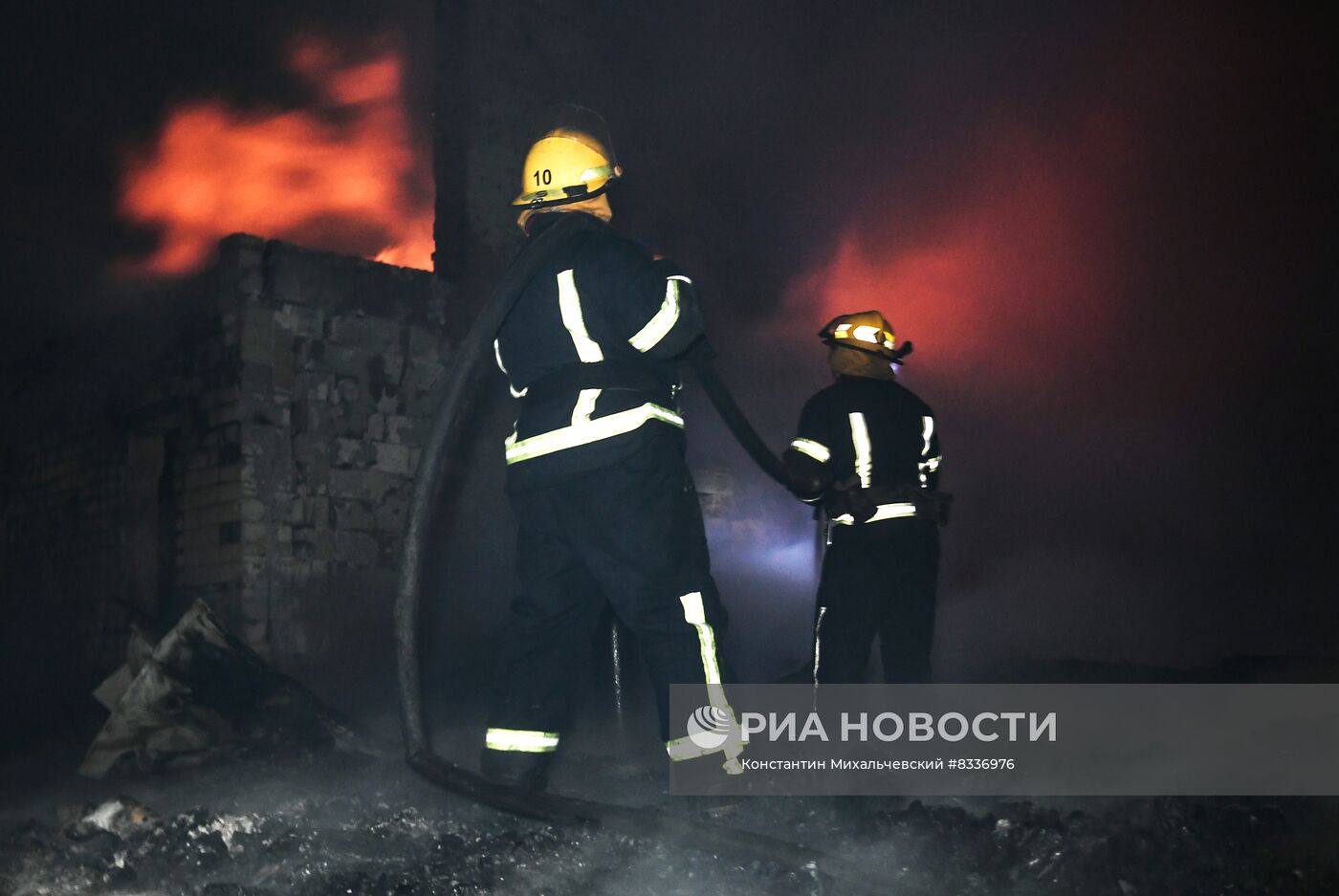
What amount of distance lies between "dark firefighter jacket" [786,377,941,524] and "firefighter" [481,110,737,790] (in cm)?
88

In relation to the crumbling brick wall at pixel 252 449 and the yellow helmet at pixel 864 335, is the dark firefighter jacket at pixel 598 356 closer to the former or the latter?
the yellow helmet at pixel 864 335

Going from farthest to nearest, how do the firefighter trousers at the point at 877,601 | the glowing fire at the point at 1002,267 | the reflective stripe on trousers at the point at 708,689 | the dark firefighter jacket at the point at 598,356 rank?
1. the glowing fire at the point at 1002,267
2. the firefighter trousers at the point at 877,601
3. the dark firefighter jacket at the point at 598,356
4. the reflective stripe on trousers at the point at 708,689

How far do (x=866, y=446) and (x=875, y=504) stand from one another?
230mm

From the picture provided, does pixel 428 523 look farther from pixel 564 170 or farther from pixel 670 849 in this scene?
pixel 670 849

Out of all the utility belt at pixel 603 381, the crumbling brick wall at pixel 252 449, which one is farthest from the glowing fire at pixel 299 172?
the utility belt at pixel 603 381

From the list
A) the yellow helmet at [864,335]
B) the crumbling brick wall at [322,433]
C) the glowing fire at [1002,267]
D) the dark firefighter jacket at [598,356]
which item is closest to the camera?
the dark firefighter jacket at [598,356]

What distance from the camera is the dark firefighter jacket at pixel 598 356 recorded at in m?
3.86

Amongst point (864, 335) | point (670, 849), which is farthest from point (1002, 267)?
point (670, 849)

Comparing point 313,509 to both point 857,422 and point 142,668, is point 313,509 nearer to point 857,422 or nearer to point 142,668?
point 142,668

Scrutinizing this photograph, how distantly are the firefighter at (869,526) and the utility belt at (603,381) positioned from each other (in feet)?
3.15

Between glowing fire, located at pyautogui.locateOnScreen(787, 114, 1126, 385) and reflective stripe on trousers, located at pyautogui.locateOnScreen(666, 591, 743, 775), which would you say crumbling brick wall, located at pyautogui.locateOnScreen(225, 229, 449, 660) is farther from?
glowing fire, located at pyautogui.locateOnScreen(787, 114, 1126, 385)

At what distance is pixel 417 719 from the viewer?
4.15m

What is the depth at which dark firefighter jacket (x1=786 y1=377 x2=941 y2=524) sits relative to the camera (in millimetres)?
4762

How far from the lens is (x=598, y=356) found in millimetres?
3930
